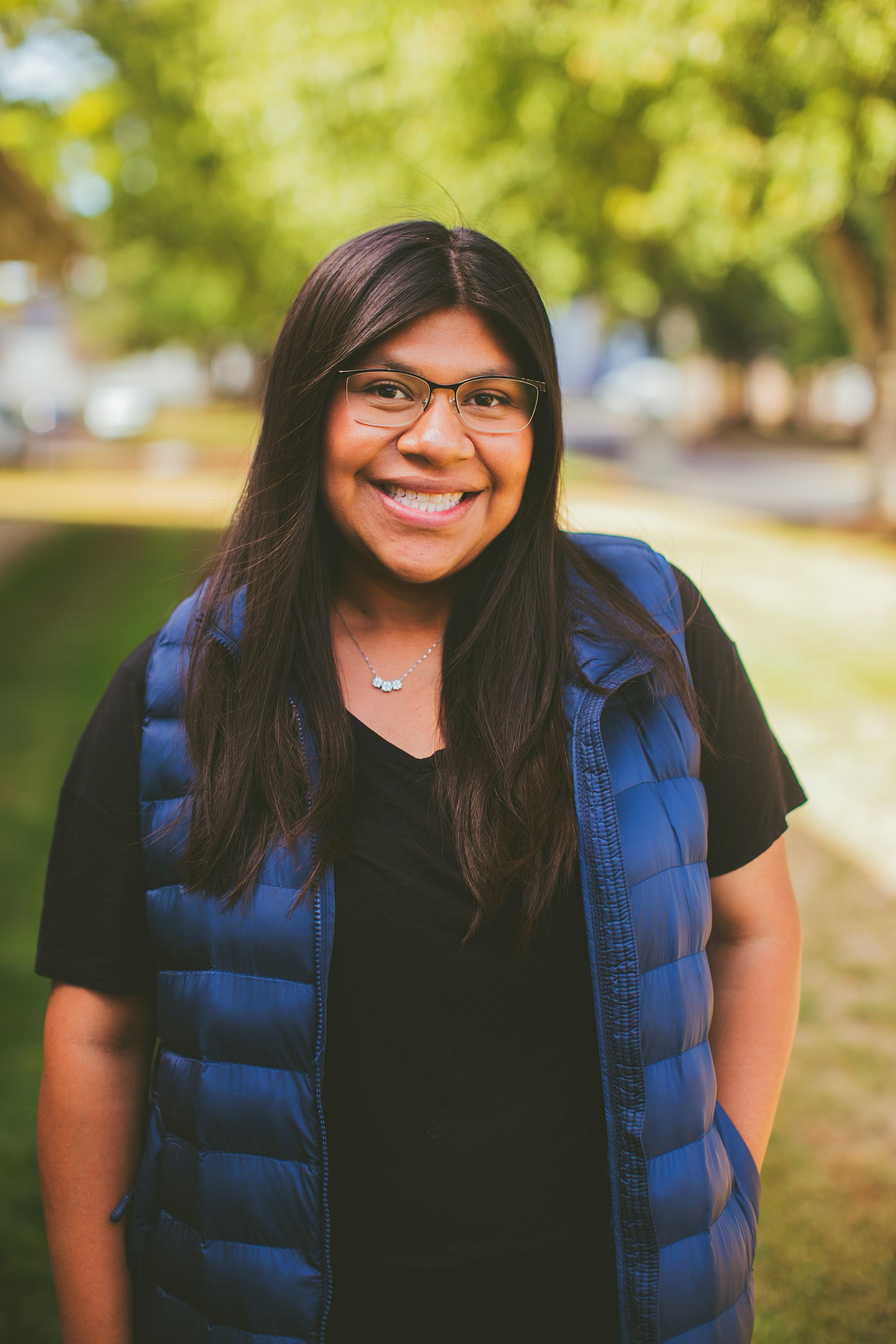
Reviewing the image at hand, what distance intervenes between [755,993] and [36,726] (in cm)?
629

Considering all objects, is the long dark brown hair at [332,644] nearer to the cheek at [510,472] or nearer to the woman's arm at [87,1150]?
the cheek at [510,472]

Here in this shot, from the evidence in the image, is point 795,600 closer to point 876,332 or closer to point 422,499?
point 876,332

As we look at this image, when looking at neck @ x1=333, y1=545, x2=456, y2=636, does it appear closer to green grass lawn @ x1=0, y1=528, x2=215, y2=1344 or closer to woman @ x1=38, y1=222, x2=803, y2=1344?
woman @ x1=38, y1=222, x2=803, y2=1344

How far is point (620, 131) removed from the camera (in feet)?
37.6

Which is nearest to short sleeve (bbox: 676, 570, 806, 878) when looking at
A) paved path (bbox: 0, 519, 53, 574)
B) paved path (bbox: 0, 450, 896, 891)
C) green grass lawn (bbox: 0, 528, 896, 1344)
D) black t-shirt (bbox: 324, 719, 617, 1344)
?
paved path (bbox: 0, 450, 896, 891)

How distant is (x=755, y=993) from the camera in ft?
5.50

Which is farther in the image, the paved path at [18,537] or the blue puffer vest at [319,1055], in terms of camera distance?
the paved path at [18,537]

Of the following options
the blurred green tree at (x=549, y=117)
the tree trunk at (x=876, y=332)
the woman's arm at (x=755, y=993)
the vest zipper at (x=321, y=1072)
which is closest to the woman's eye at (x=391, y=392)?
the vest zipper at (x=321, y=1072)

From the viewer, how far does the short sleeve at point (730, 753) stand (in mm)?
1587

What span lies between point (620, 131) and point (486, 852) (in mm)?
11726

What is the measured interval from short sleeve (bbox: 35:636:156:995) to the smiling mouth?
0.46m

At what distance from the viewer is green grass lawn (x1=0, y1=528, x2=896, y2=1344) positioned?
9.20ft

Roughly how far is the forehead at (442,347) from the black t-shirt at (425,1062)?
20.8 inches

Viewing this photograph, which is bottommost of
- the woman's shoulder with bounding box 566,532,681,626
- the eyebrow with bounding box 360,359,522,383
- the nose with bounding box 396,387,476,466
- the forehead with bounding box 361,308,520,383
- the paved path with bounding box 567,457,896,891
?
the paved path with bounding box 567,457,896,891
